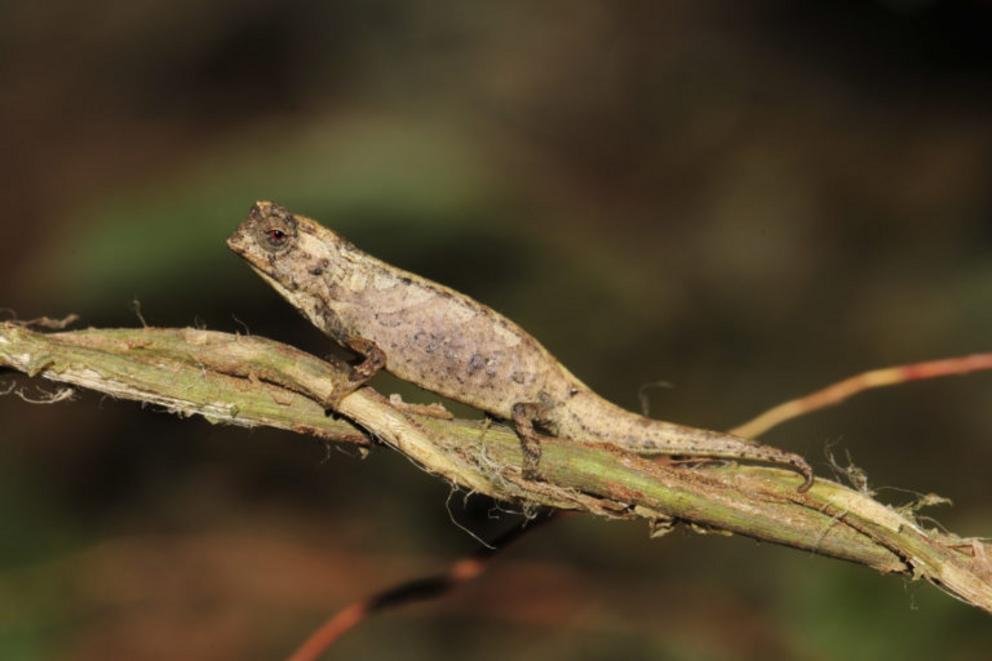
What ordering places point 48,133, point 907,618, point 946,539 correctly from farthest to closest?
point 48,133 → point 907,618 → point 946,539

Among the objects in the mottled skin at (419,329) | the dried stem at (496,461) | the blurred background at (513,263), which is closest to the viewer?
the dried stem at (496,461)

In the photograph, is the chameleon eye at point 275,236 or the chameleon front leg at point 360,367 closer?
the chameleon front leg at point 360,367

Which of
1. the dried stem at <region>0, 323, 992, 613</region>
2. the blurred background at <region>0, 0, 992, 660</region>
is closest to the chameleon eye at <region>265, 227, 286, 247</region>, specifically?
the dried stem at <region>0, 323, 992, 613</region>

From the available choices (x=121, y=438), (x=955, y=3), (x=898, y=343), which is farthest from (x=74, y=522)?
(x=955, y=3)

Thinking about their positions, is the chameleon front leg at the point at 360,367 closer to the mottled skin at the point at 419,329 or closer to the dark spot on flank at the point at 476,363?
the mottled skin at the point at 419,329

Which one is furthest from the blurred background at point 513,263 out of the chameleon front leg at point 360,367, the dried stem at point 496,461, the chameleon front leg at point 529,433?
the dried stem at point 496,461

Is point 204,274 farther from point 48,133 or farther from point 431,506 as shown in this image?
point 48,133
